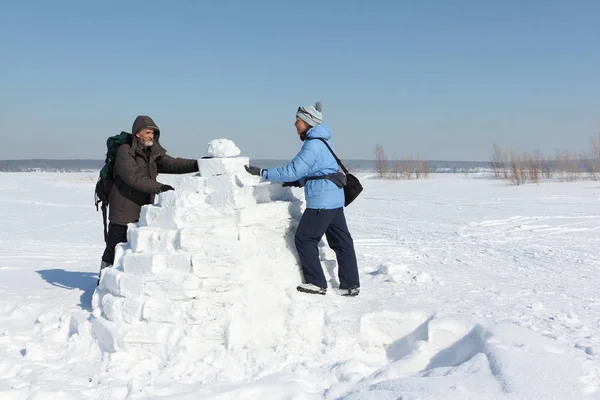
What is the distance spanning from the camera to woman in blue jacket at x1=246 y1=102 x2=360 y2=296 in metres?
4.30

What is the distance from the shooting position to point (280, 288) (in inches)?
169

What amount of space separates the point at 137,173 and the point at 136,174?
3cm

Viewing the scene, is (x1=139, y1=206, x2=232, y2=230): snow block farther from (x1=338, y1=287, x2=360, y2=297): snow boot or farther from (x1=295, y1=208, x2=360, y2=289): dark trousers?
(x1=338, y1=287, x2=360, y2=297): snow boot

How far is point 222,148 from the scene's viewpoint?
4.52 meters

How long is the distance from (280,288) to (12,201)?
646 inches

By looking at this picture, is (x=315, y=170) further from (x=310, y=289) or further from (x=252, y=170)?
(x=310, y=289)

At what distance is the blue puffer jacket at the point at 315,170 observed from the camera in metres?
4.29

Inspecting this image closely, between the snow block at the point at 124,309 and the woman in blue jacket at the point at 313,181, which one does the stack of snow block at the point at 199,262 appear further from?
the woman in blue jacket at the point at 313,181

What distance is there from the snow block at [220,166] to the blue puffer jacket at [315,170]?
28 centimetres

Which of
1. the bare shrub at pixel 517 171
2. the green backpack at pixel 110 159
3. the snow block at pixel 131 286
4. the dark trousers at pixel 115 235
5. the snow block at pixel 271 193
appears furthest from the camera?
the bare shrub at pixel 517 171

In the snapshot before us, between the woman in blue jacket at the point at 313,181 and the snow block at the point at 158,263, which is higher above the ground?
the woman in blue jacket at the point at 313,181

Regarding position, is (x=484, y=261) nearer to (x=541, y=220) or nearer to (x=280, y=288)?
(x=280, y=288)

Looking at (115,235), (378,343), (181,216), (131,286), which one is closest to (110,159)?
(115,235)

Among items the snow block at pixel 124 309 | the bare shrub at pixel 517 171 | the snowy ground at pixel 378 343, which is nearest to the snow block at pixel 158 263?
the snow block at pixel 124 309
